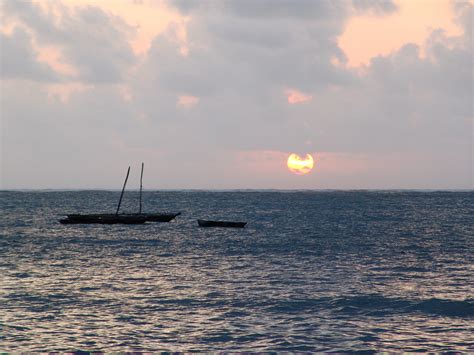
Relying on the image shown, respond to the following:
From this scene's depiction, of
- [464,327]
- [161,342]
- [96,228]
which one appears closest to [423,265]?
[464,327]

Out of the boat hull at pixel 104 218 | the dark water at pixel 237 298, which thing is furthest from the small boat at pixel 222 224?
the dark water at pixel 237 298

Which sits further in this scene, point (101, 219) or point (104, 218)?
point (104, 218)

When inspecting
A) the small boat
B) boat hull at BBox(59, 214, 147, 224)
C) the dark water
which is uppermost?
boat hull at BBox(59, 214, 147, 224)

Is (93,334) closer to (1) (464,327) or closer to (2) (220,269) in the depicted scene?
(1) (464,327)

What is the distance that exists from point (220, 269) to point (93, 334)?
67.5ft

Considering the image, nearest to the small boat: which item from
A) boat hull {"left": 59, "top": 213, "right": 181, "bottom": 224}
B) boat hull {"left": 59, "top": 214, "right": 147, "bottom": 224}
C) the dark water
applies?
boat hull {"left": 59, "top": 213, "right": 181, "bottom": 224}

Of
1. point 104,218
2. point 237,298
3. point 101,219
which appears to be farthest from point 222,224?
point 237,298

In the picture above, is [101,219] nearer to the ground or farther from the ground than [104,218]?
nearer to the ground

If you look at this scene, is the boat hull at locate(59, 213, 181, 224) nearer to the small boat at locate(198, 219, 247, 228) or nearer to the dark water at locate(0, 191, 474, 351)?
the small boat at locate(198, 219, 247, 228)

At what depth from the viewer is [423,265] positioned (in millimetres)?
46469

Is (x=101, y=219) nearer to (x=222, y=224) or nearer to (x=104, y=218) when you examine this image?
(x=104, y=218)

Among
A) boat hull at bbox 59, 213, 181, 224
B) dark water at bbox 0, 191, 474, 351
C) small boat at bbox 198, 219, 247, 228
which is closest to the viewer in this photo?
dark water at bbox 0, 191, 474, 351

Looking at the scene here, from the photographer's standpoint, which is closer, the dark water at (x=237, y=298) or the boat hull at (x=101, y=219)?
the dark water at (x=237, y=298)

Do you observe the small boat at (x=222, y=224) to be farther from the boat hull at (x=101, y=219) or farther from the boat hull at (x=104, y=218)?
the boat hull at (x=101, y=219)
